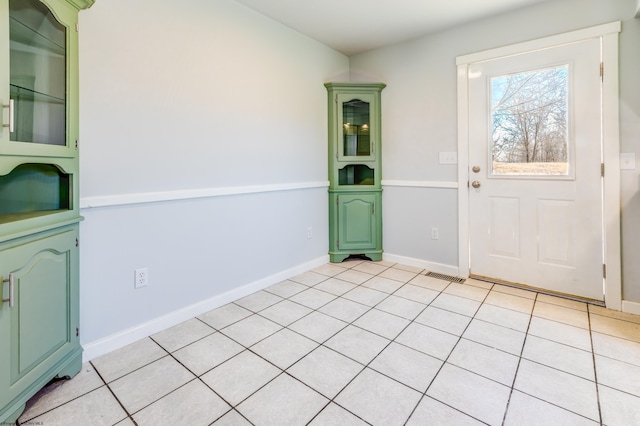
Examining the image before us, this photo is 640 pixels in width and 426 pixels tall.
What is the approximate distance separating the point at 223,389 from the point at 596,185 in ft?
9.64

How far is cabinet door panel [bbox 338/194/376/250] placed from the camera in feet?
11.9

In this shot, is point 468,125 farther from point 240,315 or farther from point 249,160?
point 240,315

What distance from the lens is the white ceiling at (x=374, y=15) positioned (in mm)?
2592

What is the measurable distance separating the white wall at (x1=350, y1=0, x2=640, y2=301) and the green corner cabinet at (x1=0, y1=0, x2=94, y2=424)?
2.76 metres

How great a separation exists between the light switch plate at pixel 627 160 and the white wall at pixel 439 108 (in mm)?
38

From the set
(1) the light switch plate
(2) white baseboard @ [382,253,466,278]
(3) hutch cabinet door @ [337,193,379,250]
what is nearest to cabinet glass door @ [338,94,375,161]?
(3) hutch cabinet door @ [337,193,379,250]

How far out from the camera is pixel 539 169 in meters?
2.66

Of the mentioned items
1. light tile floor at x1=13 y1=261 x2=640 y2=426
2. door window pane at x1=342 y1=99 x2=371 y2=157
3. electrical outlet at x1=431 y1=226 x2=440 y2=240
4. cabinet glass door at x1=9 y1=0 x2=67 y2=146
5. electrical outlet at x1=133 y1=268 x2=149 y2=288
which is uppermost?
door window pane at x1=342 y1=99 x2=371 y2=157

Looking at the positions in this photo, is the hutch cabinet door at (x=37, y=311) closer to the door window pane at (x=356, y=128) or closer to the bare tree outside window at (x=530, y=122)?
the door window pane at (x=356, y=128)

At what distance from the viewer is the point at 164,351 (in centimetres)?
188

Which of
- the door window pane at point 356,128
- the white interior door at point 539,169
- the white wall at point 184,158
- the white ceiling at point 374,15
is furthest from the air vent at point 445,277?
the white ceiling at point 374,15

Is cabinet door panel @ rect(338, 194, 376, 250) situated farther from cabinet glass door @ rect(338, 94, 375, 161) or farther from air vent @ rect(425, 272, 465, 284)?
air vent @ rect(425, 272, 465, 284)

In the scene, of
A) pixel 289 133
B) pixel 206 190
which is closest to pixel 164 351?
pixel 206 190

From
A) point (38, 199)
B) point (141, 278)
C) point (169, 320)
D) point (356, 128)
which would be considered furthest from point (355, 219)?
point (38, 199)
